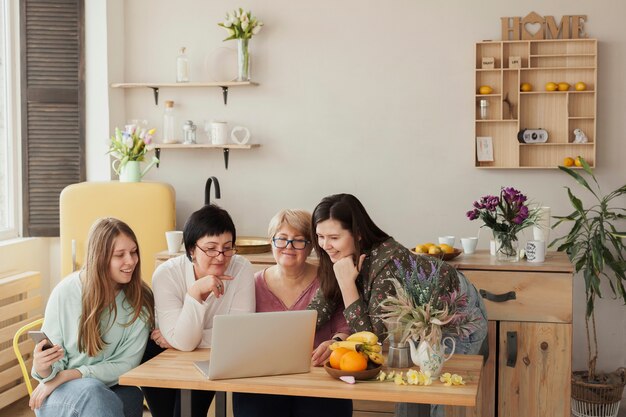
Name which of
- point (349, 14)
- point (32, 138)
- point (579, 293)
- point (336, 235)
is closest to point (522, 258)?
point (579, 293)

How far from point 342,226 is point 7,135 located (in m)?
2.62

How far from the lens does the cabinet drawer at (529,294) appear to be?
4102 millimetres

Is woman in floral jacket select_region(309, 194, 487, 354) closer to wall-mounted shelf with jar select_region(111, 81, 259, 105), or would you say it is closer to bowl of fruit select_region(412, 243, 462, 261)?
bowl of fruit select_region(412, 243, 462, 261)

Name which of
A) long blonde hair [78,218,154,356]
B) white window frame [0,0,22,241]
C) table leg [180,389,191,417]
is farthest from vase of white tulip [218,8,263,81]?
table leg [180,389,191,417]

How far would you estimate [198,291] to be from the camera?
3.24 metres

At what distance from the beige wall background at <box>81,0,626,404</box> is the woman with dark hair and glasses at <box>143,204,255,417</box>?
1.74 meters

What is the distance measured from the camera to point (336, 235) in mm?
3340

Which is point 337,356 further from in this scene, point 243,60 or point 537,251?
point 243,60

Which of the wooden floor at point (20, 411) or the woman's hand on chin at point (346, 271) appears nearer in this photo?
the woman's hand on chin at point (346, 271)

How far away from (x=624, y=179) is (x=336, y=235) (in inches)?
86.2

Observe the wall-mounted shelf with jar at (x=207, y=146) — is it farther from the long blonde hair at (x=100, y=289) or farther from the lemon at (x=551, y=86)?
the long blonde hair at (x=100, y=289)

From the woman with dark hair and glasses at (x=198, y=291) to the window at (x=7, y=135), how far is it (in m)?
2.04

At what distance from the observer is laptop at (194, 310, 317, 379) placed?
8.87 feet

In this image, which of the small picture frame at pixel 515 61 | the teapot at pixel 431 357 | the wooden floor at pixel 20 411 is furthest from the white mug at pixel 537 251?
the teapot at pixel 431 357
